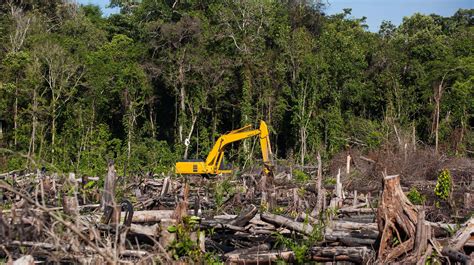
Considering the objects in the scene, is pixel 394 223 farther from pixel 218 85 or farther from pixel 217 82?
pixel 217 82

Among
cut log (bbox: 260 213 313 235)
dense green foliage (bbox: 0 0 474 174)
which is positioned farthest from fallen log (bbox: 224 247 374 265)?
dense green foliage (bbox: 0 0 474 174)

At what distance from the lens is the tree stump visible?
28.9ft

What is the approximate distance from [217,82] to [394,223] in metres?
30.3

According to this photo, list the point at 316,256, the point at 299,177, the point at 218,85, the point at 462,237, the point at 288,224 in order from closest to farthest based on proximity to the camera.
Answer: the point at 462,237 → the point at 316,256 → the point at 288,224 → the point at 299,177 → the point at 218,85

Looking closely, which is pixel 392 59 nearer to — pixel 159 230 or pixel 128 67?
pixel 128 67

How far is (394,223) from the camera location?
8906 mm

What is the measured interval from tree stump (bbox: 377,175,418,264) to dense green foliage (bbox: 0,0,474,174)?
26.9 m

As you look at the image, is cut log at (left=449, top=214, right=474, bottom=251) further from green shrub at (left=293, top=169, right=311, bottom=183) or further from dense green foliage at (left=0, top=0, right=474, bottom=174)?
dense green foliage at (left=0, top=0, right=474, bottom=174)

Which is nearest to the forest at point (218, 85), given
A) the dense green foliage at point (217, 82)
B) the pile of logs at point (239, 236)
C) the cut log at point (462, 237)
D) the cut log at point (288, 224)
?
the dense green foliage at point (217, 82)

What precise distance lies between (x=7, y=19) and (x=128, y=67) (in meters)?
6.97

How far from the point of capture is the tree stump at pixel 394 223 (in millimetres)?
8820

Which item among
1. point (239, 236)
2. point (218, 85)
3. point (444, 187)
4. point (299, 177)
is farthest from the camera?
point (218, 85)

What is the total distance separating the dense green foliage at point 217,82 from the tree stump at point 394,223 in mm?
26894

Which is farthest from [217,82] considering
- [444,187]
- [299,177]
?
[444,187]
